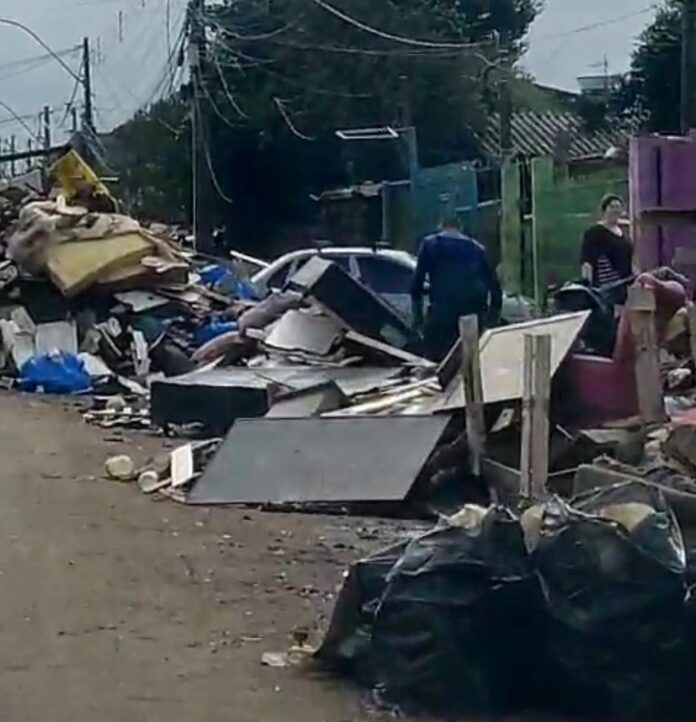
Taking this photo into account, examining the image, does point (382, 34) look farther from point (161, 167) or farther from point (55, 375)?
point (55, 375)

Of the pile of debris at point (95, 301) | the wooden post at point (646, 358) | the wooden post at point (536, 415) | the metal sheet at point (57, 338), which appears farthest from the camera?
the metal sheet at point (57, 338)

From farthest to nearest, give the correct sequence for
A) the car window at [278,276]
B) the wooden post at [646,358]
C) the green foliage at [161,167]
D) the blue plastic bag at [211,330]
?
1. the green foliage at [161,167]
2. the car window at [278,276]
3. the blue plastic bag at [211,330]
4. the wooden post at [646,358]

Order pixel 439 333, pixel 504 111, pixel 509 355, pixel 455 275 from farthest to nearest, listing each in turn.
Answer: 1. pixel 504 111
2. pixel 439 333
3. pixel 455 275
4. pixel 509 355

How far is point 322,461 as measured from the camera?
11.3 m

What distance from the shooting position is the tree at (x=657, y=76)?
3959cm

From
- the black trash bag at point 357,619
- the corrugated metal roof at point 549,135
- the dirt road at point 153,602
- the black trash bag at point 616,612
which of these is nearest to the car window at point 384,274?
the dirt road at point 153,602

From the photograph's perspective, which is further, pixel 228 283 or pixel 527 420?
pixel 228 283

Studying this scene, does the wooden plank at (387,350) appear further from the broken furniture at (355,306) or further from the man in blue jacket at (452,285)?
the man in blue jacket at (452,285)

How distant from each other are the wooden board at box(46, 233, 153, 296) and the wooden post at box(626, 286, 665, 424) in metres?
10.4

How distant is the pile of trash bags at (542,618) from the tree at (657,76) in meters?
32.8

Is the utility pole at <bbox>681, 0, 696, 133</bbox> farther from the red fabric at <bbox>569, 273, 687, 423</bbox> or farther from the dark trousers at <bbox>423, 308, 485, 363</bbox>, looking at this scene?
the red fabric at <bbox>569, 273, 687, 423</bbox>

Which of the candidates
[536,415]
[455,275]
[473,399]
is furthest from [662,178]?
[536,415]

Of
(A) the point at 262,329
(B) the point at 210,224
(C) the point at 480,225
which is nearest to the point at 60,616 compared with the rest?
(A) the point at 262,329

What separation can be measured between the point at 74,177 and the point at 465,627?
18.1 m
